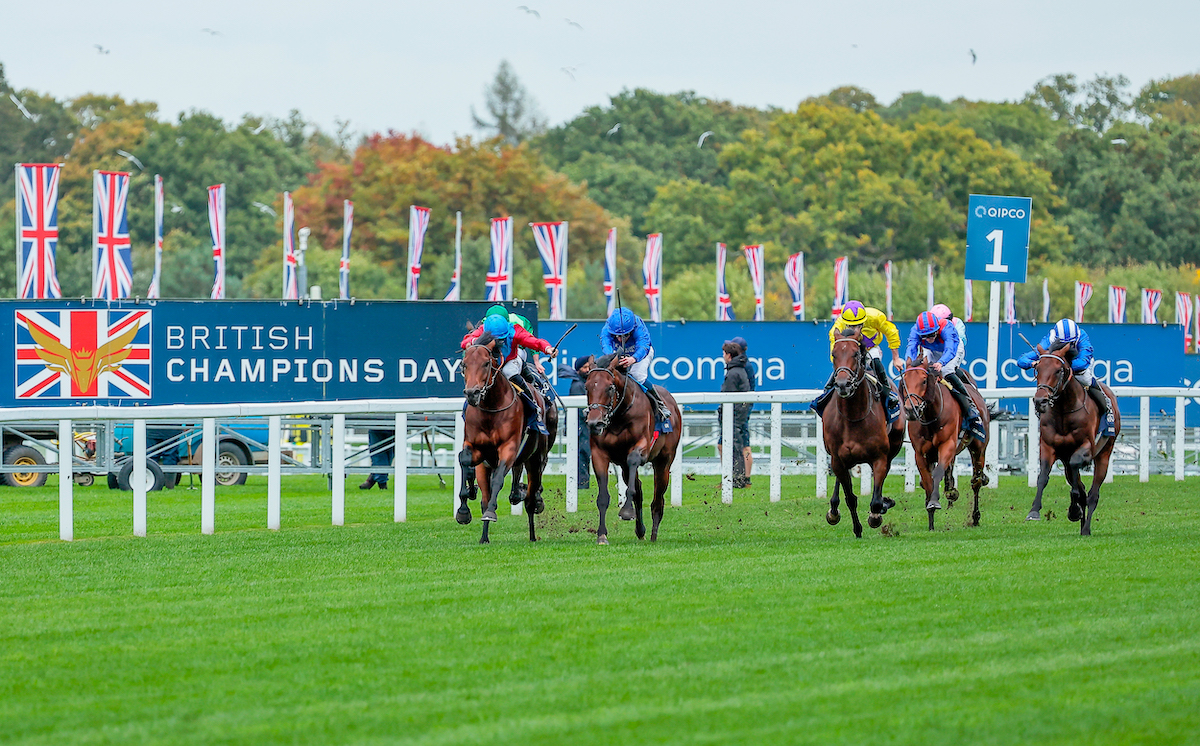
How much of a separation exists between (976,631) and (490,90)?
90174 millimetres

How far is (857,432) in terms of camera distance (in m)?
12.3

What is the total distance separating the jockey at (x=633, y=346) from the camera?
12156mm

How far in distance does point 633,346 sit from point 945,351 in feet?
11.0

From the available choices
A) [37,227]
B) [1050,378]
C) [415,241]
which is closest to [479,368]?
[1050,378]

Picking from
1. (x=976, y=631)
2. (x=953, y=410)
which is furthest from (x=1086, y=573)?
(x=953, y=410)

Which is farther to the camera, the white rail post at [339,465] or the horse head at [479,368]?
the white rail post at [339,465]

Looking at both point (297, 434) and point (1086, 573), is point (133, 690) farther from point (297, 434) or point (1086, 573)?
point (297, 434)

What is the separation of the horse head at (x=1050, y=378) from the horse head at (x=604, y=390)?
3.28m

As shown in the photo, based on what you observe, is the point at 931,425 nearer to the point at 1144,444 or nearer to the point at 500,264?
the point at 1144,444

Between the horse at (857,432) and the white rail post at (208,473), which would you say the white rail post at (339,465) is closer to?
the white rail post at (208,473)

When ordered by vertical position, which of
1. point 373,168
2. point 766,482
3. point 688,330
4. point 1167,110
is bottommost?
point 766,482

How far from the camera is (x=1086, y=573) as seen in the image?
921 cm

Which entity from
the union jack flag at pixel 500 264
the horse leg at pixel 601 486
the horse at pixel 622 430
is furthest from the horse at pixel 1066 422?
the union jack flag at pixel 500 264

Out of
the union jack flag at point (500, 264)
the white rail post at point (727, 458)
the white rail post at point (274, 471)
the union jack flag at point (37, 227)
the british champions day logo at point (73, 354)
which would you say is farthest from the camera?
the union jack flag at point (500, 264)
